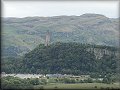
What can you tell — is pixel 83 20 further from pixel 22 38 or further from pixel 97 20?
pixel 22 38

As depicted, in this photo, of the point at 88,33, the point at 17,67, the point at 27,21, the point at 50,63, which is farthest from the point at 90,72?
the point at 27,21

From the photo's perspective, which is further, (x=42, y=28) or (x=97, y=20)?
(x=97, y=20)

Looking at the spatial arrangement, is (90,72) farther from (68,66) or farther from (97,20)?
(97,20)

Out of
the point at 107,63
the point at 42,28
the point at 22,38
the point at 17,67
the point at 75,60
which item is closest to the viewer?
the point at 17,67

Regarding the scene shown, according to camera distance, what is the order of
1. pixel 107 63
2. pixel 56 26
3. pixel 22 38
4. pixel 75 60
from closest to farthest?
pixel 107 63 < pixel 75 60 < pixel 22 38 < pixel 56 26

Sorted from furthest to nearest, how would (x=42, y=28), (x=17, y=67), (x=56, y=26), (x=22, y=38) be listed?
(x=56, y=26)
(x=42, y=28)
(x=22, y=38)
(x=17, y=67)

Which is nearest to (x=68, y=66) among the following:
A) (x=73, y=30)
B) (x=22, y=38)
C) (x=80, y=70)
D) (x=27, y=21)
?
(x=80, y=70)
